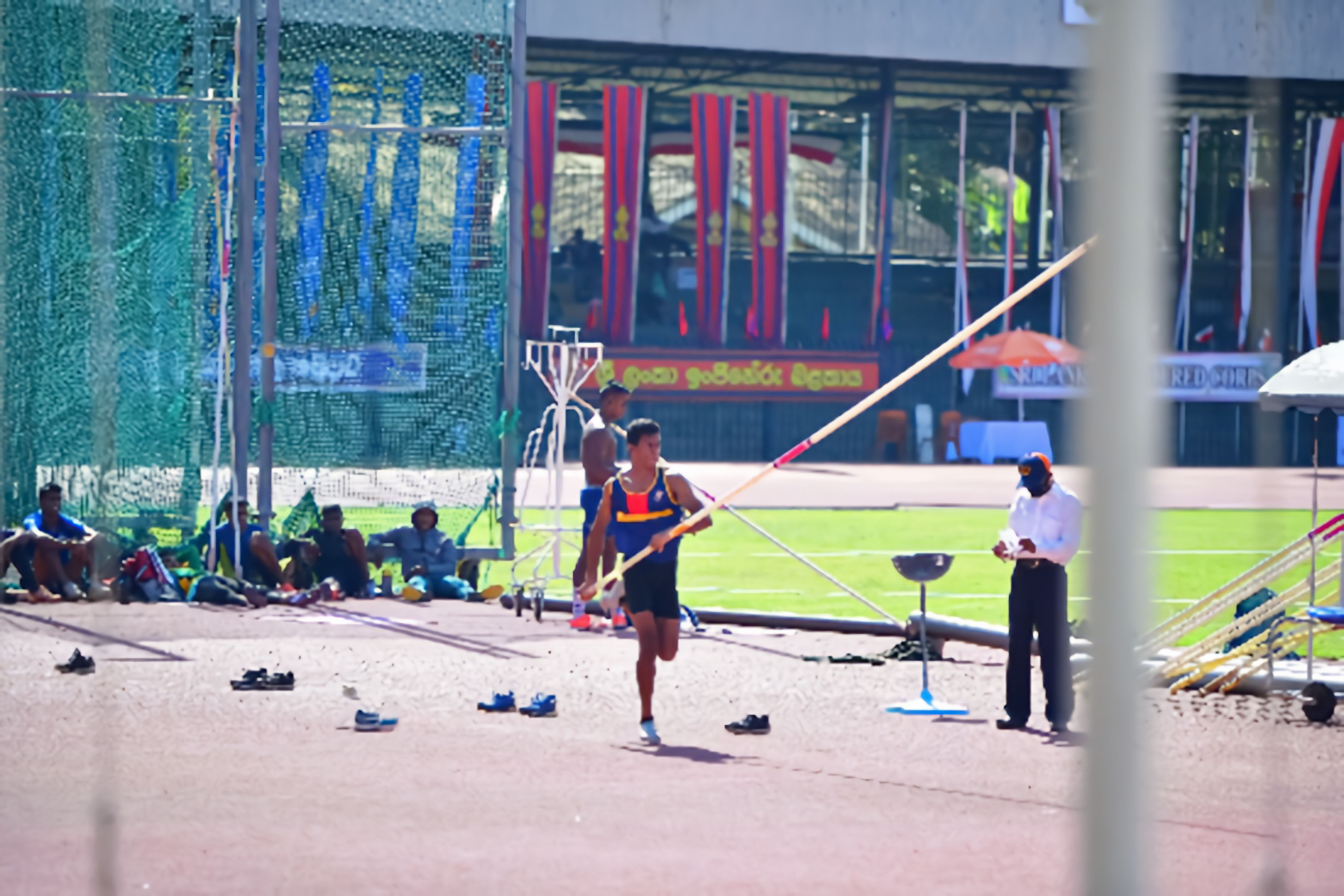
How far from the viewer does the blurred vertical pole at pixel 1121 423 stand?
85.5 inches

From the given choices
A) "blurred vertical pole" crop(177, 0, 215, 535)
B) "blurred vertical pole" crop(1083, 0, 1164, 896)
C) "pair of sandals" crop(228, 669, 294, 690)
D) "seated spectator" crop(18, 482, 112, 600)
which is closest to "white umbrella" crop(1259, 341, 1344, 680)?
"pair of sandals" crop(228, 669, 294, 690)

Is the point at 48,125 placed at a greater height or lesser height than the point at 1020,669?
greater

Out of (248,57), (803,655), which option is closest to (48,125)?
(248,57)

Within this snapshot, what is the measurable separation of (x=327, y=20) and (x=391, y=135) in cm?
149

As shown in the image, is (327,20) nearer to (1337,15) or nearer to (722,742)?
(722,742)

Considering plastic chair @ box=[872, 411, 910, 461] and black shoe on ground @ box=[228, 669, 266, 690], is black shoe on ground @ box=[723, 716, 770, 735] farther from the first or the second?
plastic chair @ box=[872, 411, 910, 461]

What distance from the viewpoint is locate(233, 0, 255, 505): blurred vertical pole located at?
1761cm

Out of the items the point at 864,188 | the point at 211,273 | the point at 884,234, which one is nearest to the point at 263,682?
the point at 211,273

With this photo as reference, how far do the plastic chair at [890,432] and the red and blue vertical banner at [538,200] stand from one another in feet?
28.9

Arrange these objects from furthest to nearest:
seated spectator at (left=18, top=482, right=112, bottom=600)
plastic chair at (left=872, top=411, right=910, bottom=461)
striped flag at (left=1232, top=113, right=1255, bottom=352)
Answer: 1. striped flag at (left=1232, top=113, right=1255, bottom=352)
2. plastic chair at (left=872, top=411, right=910, bottom=461)
3. seated spectator at (left=18, top=482, right=112, bottom=600)

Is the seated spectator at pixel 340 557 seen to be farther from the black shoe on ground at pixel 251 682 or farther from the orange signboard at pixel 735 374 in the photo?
the orange signboard at pixel 735 374

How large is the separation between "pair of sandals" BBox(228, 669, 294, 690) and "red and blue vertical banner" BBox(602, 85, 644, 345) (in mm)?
33076

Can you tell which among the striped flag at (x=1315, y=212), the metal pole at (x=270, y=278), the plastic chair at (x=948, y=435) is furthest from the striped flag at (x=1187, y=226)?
the metal pole at (x=270, y=278)

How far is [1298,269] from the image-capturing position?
47.1m
